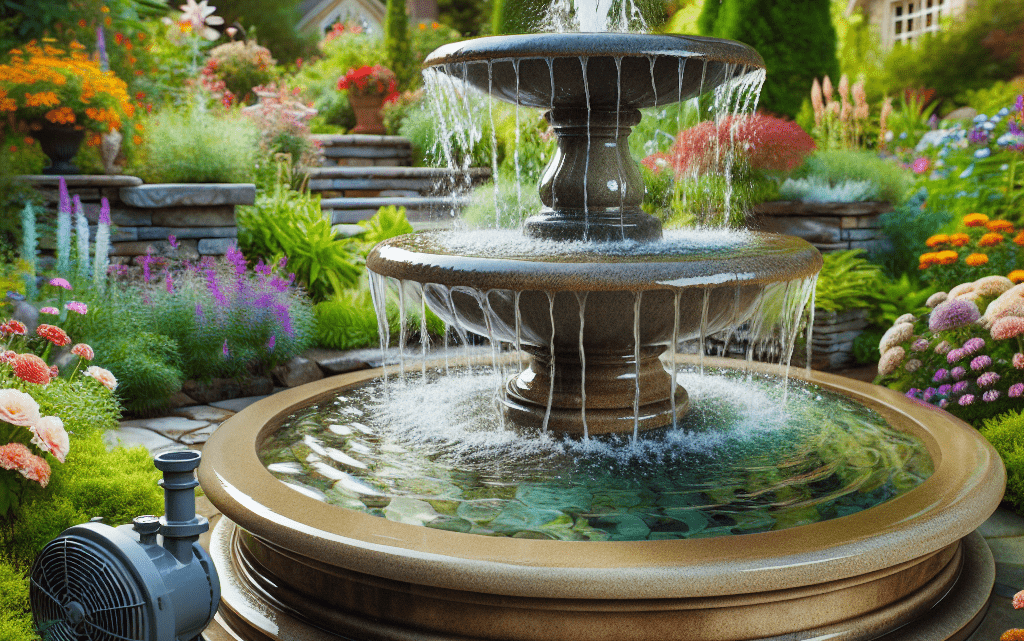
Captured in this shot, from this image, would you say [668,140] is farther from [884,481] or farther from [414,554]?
[414,554]

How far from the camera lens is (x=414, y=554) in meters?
2.11

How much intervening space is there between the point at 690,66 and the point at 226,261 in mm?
3909

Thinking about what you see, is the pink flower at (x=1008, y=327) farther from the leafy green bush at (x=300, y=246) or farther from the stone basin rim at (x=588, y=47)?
the leafy green bush at (x=300, y=246)

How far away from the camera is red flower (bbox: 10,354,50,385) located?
10.2 ft

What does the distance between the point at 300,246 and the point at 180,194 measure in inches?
41.5

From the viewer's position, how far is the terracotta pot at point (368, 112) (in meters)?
11.6

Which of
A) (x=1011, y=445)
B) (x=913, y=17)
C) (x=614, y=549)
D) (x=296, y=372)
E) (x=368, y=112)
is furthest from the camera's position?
(x=913, y=17)

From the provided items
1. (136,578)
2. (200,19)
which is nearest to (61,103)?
(200,19)

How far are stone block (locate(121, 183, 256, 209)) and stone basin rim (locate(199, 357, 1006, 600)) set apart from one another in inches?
149

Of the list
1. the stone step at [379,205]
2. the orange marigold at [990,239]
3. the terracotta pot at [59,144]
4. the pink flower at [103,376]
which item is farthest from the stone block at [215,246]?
the orange marigold at [990,239]

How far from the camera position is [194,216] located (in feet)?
20.1

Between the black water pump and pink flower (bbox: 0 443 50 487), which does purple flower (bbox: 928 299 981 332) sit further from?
pink flower (bbox: 0 443 50 487)

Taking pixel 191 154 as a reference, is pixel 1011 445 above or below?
below

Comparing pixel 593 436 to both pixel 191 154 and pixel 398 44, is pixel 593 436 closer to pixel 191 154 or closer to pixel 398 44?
pixel 191 154
